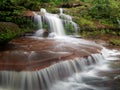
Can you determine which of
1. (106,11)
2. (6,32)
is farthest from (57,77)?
(106,11)

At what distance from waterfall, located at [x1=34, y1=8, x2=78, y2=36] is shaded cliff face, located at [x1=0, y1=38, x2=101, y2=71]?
2553 mm

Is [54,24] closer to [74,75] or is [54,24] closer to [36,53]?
[36,53]

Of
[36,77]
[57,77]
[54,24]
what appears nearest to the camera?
[36,77]

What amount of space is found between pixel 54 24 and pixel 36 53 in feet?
18.3

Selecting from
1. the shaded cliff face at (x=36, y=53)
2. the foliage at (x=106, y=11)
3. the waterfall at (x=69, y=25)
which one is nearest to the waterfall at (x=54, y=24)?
the waterfall at (x=69, y=25)

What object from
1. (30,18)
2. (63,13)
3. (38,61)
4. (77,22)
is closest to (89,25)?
(77,22)

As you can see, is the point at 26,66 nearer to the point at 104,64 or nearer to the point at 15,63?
the point at 15,63

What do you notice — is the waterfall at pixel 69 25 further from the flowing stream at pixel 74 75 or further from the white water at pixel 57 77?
the white water at pixel 57 77

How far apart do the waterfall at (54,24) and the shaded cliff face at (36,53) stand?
255cm

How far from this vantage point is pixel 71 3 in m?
18.9

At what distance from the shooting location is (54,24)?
1496 cm

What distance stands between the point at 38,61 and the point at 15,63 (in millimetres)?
758

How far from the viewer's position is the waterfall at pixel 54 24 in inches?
577

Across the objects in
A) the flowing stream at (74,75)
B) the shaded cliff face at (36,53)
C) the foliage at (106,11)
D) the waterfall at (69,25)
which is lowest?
the flowing stream at (74,75)
